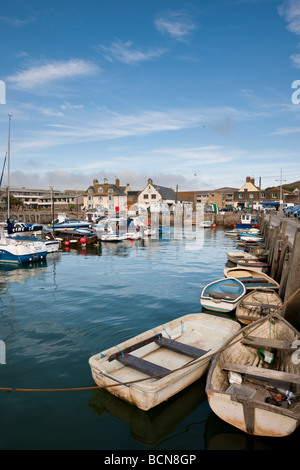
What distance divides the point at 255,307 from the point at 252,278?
475cm

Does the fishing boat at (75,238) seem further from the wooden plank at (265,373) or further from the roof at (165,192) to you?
the roof at (165,192)

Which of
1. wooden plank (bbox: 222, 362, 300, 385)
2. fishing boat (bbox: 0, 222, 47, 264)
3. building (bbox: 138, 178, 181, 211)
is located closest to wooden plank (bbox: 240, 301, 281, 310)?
wooden plank (bbox: 222, 362, 300, 385)

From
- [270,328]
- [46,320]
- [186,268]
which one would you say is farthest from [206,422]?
[186,268]

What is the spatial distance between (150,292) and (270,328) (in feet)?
29.0

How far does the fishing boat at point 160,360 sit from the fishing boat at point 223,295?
2.98 metres

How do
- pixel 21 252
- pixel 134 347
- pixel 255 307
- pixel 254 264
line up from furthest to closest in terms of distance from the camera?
pixel 21 252 → pixel 254 264 → pixel 255 307 → pixel 134 347

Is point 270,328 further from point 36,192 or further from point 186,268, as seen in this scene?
point 36,192

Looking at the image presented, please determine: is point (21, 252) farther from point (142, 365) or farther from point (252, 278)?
point (142, 365)

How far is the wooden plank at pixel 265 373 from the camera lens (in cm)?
668

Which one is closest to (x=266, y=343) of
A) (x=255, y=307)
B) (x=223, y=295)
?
(x=255, y=307)

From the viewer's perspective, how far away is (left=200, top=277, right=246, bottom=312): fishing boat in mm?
13375

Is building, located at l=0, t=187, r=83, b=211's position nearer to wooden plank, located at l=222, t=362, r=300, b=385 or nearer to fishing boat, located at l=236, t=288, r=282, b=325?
fishing boat, located at l=236, t=288, r=282, b=325

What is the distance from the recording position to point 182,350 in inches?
334

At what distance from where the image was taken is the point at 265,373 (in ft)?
22.7
